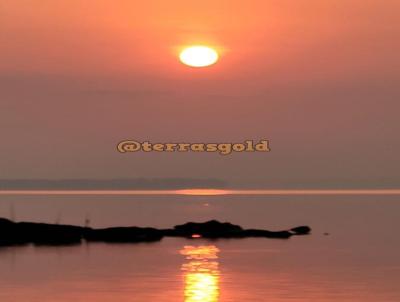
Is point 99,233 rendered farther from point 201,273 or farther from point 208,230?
point 201,273

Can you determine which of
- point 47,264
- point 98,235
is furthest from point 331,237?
point 47,264

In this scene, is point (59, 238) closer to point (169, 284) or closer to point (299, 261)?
point (299, 261)

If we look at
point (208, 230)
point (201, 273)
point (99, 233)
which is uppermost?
point (208, 230)

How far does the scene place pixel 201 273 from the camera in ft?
242

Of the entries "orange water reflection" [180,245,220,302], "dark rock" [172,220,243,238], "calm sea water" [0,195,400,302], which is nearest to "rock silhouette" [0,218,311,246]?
"dark rock" [172,220,243,238]

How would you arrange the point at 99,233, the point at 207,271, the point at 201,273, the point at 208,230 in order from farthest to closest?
the point at 208,230, the point at 99,233, the point at 207,271, the point at 201,273

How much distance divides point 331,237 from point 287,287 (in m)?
72.5

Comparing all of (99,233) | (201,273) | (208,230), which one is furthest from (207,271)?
(208,230)

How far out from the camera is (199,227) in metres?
134

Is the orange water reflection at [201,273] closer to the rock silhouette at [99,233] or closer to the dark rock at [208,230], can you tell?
the rock silhouette at [99,233]

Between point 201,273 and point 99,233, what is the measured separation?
46.2 m

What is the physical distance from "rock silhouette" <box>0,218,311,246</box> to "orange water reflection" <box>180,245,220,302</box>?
1221cm

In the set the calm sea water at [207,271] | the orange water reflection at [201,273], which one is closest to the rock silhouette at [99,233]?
the calm sea water at [207,271]

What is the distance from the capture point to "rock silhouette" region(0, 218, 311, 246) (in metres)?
108
